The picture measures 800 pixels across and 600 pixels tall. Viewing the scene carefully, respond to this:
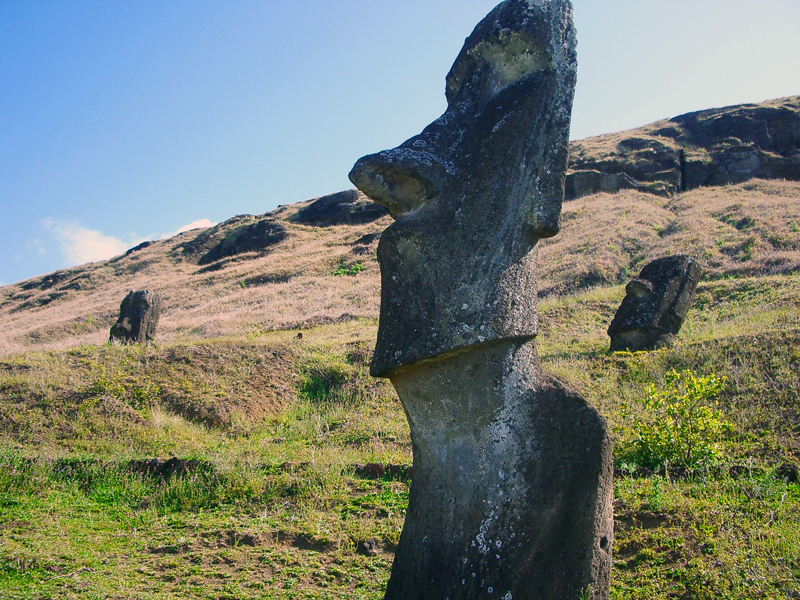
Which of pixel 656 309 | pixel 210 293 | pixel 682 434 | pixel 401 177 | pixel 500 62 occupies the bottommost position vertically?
pixel 682 434

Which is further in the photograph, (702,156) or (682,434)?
(702,156)

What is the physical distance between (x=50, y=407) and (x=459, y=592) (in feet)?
29.4

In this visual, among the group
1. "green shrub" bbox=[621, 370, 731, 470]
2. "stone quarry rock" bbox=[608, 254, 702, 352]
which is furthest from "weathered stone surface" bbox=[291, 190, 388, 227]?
"green shrub" bbox=[621, 370, 731, 470]

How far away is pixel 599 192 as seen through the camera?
44344 mm

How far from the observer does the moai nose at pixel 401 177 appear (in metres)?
3.17

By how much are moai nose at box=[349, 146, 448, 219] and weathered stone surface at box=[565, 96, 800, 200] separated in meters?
43.2

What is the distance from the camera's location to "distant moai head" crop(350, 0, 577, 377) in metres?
2.98

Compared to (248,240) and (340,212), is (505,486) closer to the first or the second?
(248,240)

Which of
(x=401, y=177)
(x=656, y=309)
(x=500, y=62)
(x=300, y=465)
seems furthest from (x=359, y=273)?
(x=401, y=177)

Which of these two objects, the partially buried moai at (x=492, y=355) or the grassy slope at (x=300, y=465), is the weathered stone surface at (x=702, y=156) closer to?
the grassy slope at (x=300, y=465)

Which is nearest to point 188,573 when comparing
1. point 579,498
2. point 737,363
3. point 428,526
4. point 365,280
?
point 428,526

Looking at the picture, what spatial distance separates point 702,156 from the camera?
155 ft

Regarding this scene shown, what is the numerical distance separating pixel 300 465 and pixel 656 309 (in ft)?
27.1

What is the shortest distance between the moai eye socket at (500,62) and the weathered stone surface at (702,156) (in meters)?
42.8
